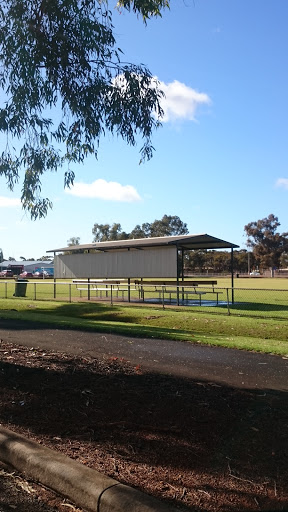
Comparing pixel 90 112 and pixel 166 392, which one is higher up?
pixel 90 112

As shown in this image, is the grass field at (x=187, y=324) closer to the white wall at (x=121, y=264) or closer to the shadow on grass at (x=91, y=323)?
the shadow on grass at (x=91, y=323)

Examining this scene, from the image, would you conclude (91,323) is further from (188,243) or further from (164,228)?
(164,228)

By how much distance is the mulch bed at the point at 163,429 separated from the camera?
356 cm

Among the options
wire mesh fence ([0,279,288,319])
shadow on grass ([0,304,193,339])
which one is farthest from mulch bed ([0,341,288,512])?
wire mesh fence ([0,279,288,319])

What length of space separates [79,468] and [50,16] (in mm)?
7136

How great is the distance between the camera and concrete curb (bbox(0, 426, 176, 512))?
3.24 m

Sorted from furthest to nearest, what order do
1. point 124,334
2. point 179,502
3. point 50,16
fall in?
point 124,334 → point 50,16 → point 179,502

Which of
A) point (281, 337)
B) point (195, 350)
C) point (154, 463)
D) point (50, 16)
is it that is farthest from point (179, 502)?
point (281, 337)

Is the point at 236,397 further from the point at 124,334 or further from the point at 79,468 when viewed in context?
the point at 124,334

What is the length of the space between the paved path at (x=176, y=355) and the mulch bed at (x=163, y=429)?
0.66 meters

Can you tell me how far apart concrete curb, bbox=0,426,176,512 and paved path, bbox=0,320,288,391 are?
9.90 feet

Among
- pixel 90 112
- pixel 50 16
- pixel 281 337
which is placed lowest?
pixel 281 337

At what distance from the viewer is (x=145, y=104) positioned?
317 inches

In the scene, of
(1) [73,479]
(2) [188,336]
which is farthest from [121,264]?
(1) [73,479]
